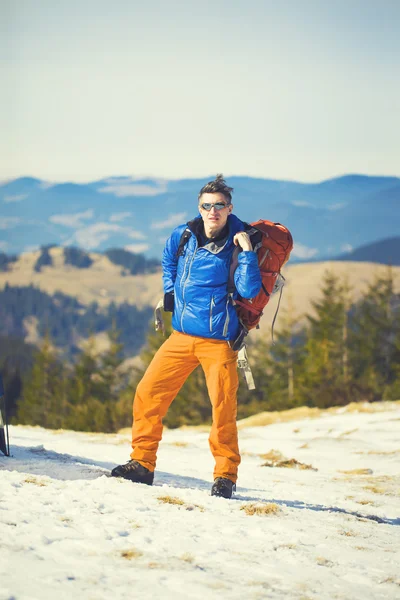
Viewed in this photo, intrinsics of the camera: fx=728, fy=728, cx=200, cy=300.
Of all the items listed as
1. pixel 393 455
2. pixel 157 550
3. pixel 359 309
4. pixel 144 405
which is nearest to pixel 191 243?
pixel 144 405

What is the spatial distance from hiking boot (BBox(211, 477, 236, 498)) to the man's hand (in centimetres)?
176

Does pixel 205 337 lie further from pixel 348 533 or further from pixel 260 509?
pixel 348 533

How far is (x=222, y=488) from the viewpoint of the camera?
5453mm

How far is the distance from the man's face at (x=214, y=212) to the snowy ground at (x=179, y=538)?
1975mm

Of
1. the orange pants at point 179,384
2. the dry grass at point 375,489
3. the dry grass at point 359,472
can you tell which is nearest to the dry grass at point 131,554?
the orange pants at point 179,384

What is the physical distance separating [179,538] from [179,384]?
1779mm

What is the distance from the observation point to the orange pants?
5496 millimetres

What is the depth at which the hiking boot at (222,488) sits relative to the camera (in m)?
5.43

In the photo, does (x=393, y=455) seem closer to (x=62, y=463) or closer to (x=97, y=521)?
(x=62, y=463)

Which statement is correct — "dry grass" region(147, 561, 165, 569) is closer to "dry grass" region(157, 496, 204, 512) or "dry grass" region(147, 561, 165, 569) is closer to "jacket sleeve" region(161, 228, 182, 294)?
"dry grass" region(157, 496, 204, 512)

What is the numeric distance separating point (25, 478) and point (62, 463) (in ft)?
3.44

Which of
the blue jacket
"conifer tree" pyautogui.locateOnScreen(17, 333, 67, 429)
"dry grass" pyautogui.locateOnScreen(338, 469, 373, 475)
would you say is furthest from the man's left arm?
"conifer tree" pyautogui.locateOnScreen(17, 333, 67, 429)

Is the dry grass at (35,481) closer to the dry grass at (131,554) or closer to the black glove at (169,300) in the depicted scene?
the dry grass at (131,554)

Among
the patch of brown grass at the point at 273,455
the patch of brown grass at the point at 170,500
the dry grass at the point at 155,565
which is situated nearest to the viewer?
the dry grass at the point at 155,565
